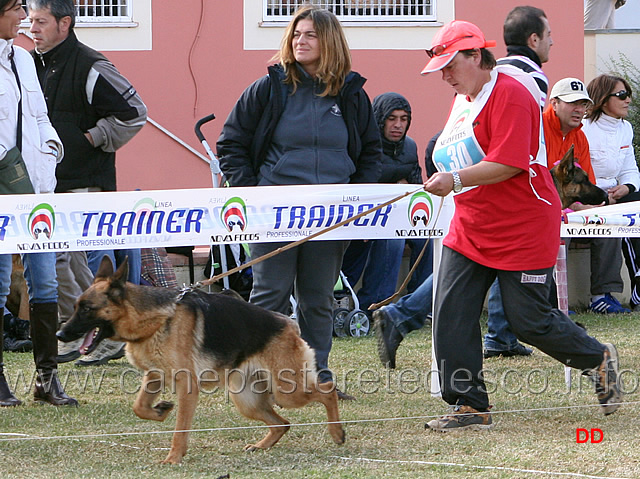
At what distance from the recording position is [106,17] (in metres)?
11.4

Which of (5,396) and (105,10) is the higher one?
(105,10)

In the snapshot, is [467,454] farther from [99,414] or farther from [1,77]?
[1,77]

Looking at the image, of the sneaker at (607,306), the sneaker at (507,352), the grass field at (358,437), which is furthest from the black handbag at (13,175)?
the sneaker at (607,306)

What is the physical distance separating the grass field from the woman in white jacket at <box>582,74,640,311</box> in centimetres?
313

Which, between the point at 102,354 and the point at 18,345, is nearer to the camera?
the point at 102,354

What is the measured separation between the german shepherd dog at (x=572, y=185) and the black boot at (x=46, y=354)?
10.2ft

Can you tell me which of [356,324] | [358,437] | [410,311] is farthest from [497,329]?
[358,437]

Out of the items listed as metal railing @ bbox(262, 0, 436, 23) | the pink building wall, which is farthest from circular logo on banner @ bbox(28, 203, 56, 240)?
metal railing @ bbox(262, 0, 436, 23)

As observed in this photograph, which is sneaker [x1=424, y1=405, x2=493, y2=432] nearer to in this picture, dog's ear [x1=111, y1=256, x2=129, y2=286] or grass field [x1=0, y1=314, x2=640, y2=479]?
grass field [x1=0, y1=314, x2=640, y2=479]

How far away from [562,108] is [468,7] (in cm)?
580

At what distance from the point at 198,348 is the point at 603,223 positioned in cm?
275

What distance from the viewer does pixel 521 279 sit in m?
4.67

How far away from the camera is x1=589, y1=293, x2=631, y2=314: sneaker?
9.27 m

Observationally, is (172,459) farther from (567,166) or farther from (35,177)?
(567,166)
